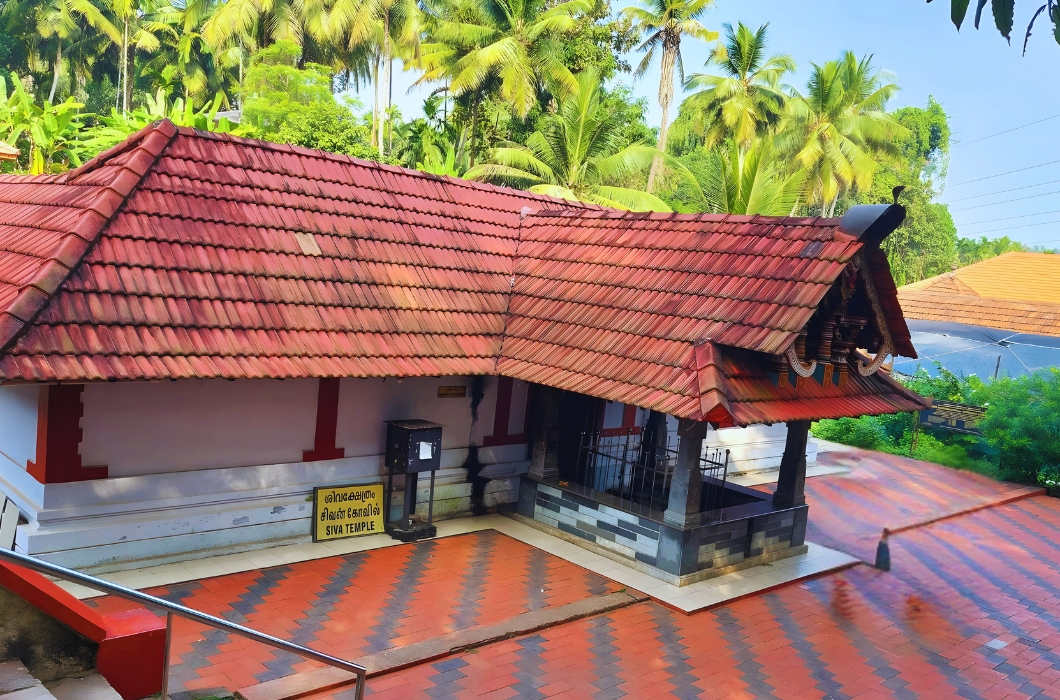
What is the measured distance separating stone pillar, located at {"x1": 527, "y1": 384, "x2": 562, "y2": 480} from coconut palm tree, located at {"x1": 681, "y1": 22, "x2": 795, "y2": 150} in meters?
27.5

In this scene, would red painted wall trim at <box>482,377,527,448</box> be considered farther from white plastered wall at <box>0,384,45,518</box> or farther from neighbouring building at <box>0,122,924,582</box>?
white plastered wall at <box>0,384,45,518</box>

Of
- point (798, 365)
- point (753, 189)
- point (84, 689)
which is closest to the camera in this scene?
point (84, 689)

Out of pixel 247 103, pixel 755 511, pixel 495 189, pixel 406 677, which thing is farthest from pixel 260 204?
pixel 247 103

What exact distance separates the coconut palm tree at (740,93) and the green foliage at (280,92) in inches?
654

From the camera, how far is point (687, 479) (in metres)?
9.31

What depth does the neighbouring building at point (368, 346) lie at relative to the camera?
7793 mm

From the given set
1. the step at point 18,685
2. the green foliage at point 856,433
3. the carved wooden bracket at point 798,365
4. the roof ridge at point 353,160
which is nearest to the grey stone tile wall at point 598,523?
the carved wooden bracket at point 798,365

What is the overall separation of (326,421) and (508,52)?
19.4m

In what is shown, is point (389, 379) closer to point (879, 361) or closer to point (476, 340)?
point (476, 340)

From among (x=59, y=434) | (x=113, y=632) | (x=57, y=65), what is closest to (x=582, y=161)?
(x=59, y=434)

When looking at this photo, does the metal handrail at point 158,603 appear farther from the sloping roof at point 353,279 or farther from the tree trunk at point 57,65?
the tree trunk at point 57,65

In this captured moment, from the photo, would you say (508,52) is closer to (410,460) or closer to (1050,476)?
(1050,476)

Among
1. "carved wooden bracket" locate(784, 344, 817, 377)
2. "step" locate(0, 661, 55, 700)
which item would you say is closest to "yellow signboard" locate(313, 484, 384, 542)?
"carved wooden bracket" locate(784, 344, 817, 377)

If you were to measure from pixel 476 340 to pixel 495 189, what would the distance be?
3.44 m
